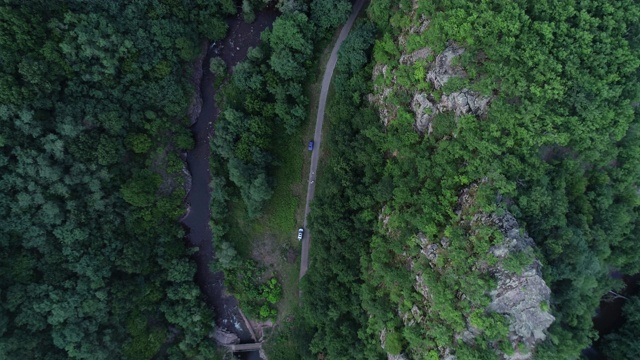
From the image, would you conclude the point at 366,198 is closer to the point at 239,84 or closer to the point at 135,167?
the point at 239,84

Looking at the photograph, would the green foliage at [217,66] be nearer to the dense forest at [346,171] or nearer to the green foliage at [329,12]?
the dense forest at [346,171]

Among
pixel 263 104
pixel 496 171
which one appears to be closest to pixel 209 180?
pixel 263 104

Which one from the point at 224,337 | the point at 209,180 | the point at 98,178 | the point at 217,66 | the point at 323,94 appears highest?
the point at 217,66

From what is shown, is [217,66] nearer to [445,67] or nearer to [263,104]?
[263,104]

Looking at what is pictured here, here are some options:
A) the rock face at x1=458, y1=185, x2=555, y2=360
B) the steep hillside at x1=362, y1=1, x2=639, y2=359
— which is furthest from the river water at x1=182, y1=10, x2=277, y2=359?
the rock face at x1=458, y1=185, x2=555, y2=360

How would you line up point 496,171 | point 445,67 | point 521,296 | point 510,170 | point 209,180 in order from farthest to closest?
point 209,180 < point 445,67 < point 510,170 < point 496,171 < point 521,296

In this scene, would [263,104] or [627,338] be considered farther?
[263,104]
